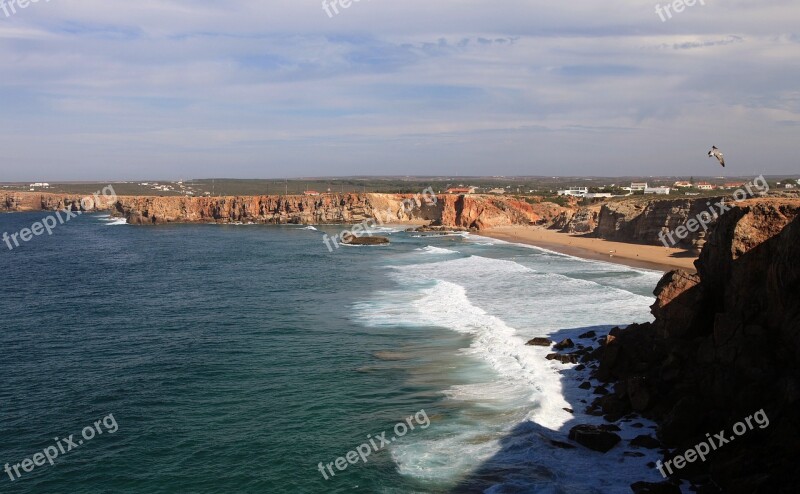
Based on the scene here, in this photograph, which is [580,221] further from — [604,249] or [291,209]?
[291,209]

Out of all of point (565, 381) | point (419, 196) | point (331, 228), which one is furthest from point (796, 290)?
point (419, 196)

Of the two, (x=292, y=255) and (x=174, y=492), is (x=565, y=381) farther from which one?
(x=292, y=255)

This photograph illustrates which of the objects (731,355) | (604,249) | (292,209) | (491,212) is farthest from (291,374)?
(292,209)

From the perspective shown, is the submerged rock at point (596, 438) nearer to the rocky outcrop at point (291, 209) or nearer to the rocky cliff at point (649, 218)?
the rocky cliff at point (649, 218)

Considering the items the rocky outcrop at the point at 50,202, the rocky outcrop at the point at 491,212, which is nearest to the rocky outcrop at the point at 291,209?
the rocky outcrop at the point at 491,212

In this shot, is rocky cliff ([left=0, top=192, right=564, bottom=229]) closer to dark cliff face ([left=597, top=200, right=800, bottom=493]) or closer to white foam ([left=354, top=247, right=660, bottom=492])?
white foam ([left=354, top=247, right=660, bottom=492])
